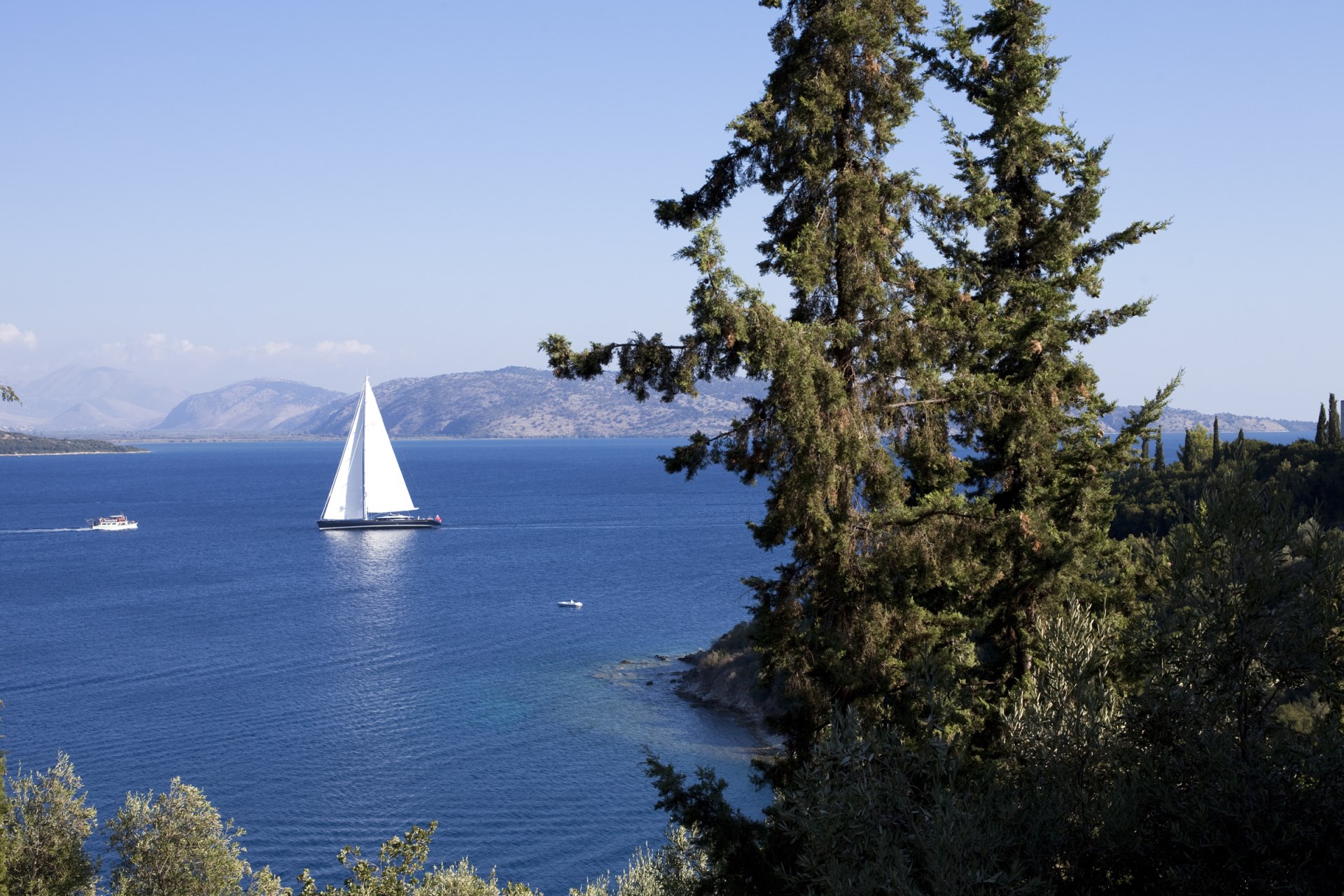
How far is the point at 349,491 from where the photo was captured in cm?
12706

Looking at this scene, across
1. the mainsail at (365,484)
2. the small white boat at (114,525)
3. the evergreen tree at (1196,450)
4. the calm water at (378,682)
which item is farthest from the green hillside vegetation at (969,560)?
the small white boat at (114,525)

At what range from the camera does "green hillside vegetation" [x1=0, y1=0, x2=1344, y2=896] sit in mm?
8938

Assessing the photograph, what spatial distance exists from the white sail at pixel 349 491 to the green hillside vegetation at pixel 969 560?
108077mm

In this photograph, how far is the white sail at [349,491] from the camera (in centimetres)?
12494

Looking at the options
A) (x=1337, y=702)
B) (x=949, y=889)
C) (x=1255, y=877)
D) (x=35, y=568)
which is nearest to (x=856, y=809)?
(x=949, y=889)

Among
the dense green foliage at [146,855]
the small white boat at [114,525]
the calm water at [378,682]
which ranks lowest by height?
the calm water at [378,682]

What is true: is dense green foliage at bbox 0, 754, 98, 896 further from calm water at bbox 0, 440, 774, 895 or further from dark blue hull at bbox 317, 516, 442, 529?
dark blue hull at bbox 317, 516, 442, 529

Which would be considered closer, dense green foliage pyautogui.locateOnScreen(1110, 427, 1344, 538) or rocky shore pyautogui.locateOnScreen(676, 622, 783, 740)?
rocky shore pyautogui.locateOnScreen(676, 622, 783, 740)

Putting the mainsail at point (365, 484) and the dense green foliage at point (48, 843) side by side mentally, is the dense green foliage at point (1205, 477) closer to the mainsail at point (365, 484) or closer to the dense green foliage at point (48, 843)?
the dense green foliage at point (48, 843)

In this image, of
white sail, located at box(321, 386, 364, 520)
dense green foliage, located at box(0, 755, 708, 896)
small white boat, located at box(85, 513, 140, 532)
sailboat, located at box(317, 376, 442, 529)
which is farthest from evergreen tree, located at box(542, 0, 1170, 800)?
small white boat, located at box(85, 513, 140, 532)

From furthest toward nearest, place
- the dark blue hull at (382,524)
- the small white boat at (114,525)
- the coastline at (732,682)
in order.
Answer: the small white boat at (114,525) < the dark blue hull at (382,524) < the coastline at (732,682)

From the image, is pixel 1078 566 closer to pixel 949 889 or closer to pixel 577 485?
pixel 949 889

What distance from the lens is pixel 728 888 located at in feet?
42.8

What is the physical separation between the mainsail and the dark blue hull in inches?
29.6
